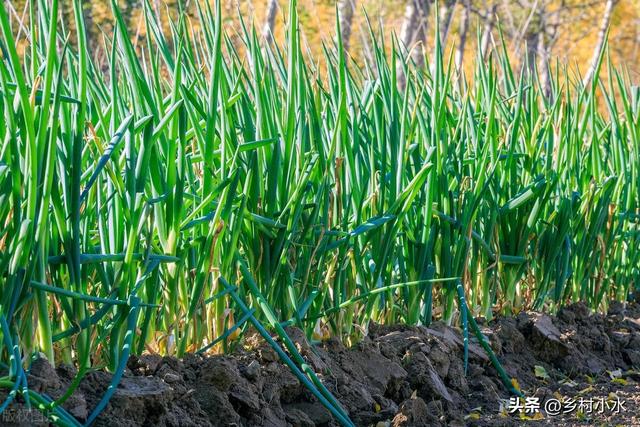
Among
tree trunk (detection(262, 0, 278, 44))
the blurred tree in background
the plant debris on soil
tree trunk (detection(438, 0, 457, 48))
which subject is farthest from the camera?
the blurred tree in background

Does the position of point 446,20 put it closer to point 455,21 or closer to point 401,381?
point 455,21

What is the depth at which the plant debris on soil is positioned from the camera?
4.35ft

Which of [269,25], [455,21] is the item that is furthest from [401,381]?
[455,21]

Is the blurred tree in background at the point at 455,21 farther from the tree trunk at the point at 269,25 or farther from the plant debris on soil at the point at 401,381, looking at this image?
the plant debris on soil at the point at 401,381

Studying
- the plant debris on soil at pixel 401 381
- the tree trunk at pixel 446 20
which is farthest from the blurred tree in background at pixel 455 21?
the plant debris on soil at pixel 401 381

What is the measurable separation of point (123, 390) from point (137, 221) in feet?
0.83

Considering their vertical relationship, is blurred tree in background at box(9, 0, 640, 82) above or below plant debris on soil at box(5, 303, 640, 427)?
below

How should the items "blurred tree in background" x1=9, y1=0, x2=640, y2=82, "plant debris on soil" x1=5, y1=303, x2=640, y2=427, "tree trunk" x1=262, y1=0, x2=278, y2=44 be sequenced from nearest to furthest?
1. "plant debris on soil" x1=5, y1=303, x2=640, y2=427
2. "tree trunk" x1=262, y1=0, x2=278, y2=44
3. "blurred tree in background" x1=9, y1=0, x2=640, y2=82

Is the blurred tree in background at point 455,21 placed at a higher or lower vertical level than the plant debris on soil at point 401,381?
lower

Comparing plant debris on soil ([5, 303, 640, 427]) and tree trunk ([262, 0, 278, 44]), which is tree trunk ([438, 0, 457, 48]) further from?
plant debris on soil ([5, 303, 640, 427])

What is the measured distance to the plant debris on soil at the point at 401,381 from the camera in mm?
1325

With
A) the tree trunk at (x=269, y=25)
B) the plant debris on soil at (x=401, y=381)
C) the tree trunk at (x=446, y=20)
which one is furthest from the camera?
the tree trunk at (x=446, y=20)

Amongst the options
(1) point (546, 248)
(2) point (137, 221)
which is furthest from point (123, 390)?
(1) point (546, 248)

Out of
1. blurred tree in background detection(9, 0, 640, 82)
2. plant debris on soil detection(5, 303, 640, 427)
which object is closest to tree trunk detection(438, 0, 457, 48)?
blurred tree in background detection(9, 0, 640, 82)
